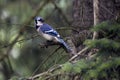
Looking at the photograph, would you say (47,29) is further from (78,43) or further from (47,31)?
(78,43)

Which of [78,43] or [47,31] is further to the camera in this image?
[47,31]

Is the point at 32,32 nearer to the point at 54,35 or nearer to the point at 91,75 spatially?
the point at 54,35

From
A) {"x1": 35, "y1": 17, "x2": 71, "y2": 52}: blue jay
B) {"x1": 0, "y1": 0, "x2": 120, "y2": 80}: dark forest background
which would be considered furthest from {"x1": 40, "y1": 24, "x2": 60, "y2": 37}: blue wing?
{"x1": 0, "y1": 0, "x2": 120, "y2": 80}: dark forest background

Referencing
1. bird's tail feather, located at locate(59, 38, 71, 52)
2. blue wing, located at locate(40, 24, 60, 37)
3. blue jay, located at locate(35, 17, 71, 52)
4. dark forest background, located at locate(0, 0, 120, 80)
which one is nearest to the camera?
dark forest background, located at locate(0, 0, 120, 80)

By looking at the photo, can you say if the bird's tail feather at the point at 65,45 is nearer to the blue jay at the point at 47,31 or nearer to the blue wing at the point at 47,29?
the blue jay at the point at 47,31

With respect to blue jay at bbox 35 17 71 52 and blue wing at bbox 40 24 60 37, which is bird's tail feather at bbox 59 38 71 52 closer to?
blue jay at bbox 35 17 71 52

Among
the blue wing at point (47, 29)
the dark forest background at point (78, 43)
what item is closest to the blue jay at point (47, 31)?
the blue wing at point (47, 29)

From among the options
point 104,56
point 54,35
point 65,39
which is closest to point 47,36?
point 54,35

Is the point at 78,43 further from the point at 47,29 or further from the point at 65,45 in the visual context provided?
the point at 47,29

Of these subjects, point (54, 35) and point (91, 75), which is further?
point (54, 35)

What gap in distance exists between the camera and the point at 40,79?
187 inches

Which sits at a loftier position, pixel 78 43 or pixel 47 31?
pixel 78 43

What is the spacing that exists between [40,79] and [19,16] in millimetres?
4452

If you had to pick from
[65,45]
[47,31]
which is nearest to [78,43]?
[65,45]
